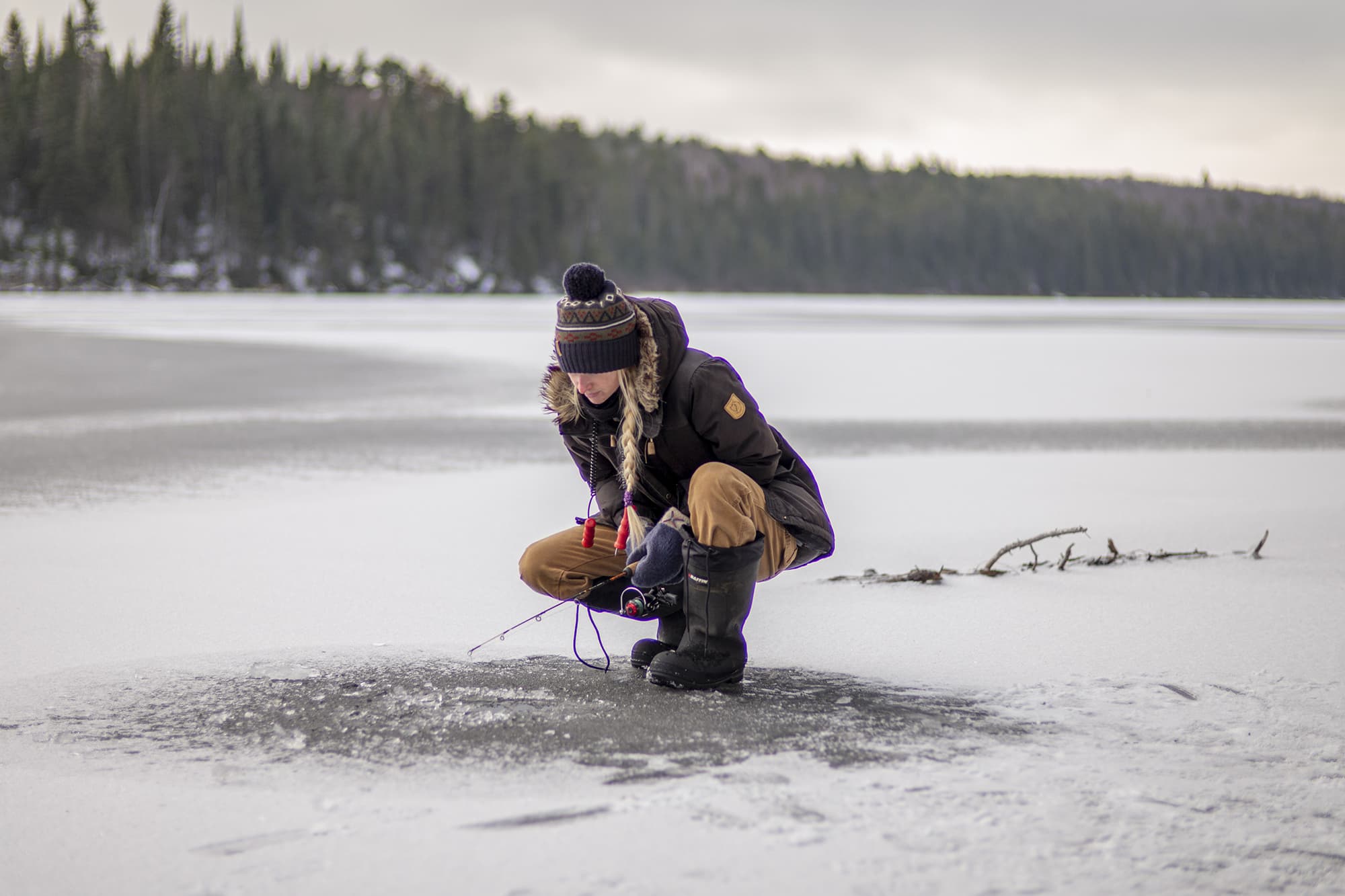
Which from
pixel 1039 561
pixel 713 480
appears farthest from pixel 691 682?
pixel 1039 561

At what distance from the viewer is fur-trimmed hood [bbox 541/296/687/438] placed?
2.54 metres

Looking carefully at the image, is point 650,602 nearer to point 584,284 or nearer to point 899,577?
point 584,284

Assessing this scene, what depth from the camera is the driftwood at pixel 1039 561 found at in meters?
3.89

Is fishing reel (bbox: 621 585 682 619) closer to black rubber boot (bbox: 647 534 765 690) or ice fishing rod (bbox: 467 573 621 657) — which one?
ice fishing rod (bbox: 467 573 621 657)

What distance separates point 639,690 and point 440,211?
70645 millimetres

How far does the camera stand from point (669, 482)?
2.83 metres

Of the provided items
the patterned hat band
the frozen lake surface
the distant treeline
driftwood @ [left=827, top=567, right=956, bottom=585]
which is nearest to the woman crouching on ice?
the patterned hat band

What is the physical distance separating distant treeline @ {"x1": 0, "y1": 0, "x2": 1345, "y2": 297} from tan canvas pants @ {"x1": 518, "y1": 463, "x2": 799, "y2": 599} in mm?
58793

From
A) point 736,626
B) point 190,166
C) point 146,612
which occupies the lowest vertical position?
point 146,612

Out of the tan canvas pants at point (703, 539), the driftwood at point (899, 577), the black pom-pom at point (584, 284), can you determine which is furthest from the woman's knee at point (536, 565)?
the driftwood at point (899, 577)

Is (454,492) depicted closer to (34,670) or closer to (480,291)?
(34,670)

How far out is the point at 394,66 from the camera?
10650 cm

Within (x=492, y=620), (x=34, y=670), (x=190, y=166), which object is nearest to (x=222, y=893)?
(x=34, y=670)

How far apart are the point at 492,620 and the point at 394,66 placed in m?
112
